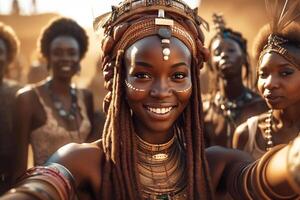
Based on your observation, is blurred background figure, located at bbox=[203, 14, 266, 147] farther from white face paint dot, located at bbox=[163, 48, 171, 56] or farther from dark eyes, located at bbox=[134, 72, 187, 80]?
white face paint dot, located at bbox=[163, 48, 171, 56]

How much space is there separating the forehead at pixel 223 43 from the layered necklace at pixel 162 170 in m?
3.06

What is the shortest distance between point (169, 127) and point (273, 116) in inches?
59.4

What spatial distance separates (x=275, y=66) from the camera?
143 inches

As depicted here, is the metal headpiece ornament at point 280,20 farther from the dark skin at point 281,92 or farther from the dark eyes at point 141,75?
the dark eyes at point 141,75

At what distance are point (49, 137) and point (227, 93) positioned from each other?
1.95 metres

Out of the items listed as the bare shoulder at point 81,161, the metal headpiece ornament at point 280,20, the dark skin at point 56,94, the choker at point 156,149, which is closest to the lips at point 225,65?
the dark skin at point 56,94

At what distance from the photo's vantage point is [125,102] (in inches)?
112

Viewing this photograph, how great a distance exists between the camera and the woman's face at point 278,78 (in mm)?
3625

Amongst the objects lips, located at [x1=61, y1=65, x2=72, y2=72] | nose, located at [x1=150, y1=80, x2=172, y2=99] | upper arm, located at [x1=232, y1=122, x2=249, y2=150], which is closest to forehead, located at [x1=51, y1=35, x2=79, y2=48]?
lips, located at [x1=61, y1=65, x2=72, y2=72]

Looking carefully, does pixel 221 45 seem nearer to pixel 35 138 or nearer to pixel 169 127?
pixel 35 138

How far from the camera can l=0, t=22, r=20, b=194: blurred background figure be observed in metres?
5.11

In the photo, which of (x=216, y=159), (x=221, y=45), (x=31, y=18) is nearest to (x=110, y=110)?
(x=216, y=159)

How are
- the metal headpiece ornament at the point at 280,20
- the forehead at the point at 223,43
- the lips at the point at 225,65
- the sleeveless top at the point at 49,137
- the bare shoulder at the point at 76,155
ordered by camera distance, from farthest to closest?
the forehead at the point at 223,43 < the lips at the point at 225,65 < the sleeveless top at the point at 49,137 < the metal headpiece ornament at the point at 280,20 < the bare shoulder at the point at 76,155

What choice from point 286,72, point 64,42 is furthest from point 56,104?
point 286,72
